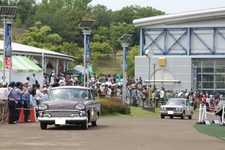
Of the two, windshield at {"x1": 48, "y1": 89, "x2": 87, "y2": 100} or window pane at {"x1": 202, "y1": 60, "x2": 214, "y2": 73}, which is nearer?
windshield at {"x1": 48, "y1": 89, "x2": 87, "y2": 100}

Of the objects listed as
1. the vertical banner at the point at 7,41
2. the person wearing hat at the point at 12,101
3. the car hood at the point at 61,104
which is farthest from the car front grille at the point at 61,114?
the vertical banner at the point at 7,41

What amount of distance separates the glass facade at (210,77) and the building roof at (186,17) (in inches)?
242

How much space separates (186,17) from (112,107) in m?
28.3

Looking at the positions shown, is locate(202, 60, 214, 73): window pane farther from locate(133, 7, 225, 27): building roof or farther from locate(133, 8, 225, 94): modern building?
locate(133, 7, 225, 27): building roof

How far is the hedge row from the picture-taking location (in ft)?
91.5

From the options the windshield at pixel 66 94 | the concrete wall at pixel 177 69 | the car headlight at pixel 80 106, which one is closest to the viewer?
the car headlight at pixel 80 106

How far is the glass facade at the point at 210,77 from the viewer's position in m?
55.0

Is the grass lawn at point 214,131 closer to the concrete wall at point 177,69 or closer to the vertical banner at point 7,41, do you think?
the vertical banner at point 7,41

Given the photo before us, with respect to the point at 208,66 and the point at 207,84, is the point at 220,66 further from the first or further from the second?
the point at 207,84

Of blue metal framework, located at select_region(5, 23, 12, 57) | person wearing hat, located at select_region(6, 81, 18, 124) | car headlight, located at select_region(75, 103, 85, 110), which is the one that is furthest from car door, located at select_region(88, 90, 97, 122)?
blue metal framework, located at select_region(5, 23, 12, 57)

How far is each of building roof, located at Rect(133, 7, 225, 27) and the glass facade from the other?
20.2 ft

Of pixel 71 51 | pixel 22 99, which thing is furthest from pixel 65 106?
pixel 71 51

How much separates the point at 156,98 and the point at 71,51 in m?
55.7

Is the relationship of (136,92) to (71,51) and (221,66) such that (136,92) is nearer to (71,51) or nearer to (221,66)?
(221,66)
